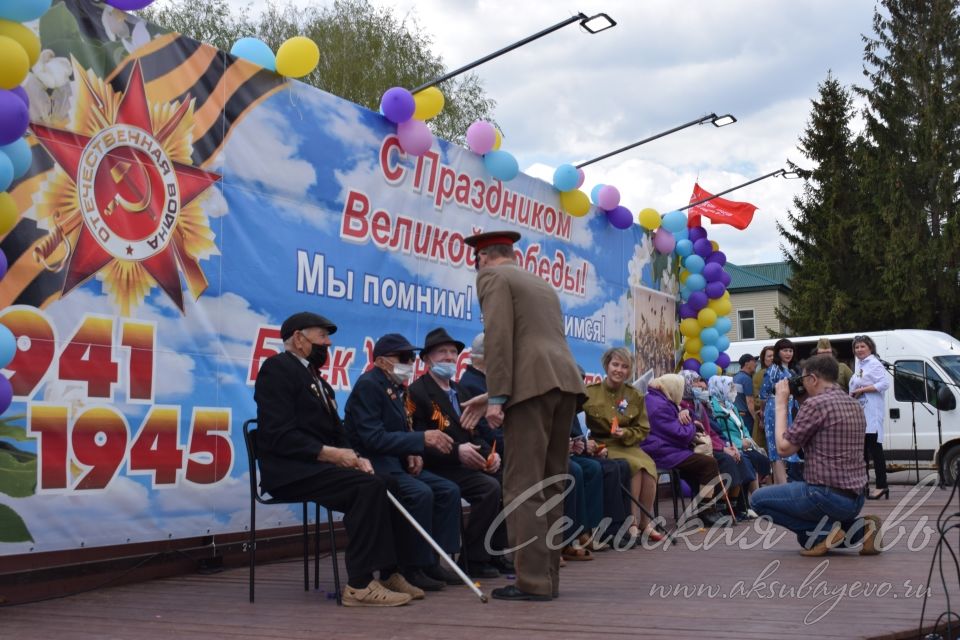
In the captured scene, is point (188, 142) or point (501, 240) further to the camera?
point (188, 142)

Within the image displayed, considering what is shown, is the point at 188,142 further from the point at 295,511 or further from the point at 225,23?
the point at 225,23

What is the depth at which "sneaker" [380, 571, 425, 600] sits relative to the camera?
5352 mm

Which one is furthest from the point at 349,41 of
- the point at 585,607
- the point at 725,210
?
the point at 585,607

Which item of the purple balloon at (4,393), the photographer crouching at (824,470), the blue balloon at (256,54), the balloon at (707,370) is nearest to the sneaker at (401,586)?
the purple balloon at (4,393)

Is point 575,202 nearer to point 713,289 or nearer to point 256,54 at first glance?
point 713,289

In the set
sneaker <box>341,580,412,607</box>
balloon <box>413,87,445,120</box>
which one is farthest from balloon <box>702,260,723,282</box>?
sneaker <box>341,580,412,607</box>

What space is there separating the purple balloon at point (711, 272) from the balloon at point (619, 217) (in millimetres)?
2148

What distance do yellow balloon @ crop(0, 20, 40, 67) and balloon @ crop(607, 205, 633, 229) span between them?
23.8 ft

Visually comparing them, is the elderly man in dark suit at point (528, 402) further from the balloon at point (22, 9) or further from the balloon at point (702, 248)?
the balloon at point (702, 248)

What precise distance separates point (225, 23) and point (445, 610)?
859 inches

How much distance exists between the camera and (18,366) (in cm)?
530

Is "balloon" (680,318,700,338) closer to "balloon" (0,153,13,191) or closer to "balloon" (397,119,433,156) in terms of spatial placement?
"balloon" (397,119,433,156)

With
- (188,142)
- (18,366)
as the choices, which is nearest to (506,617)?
(18,366)

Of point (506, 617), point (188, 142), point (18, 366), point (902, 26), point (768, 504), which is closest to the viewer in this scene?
point (506, 617)
